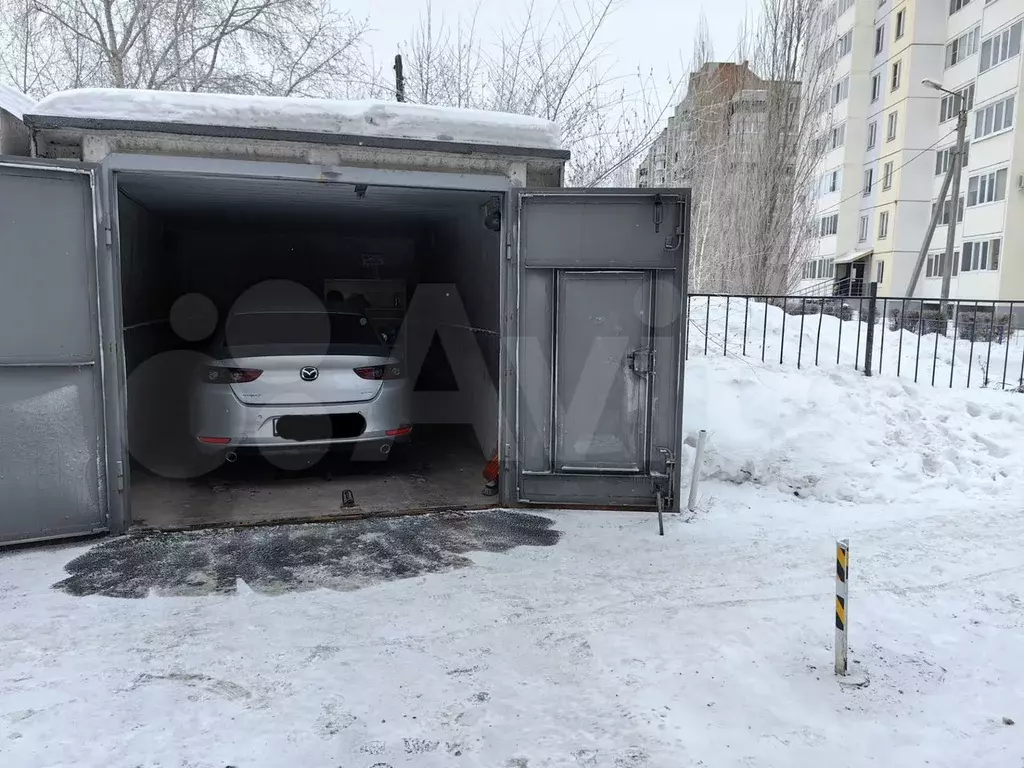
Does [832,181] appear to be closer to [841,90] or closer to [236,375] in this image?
[841,90]

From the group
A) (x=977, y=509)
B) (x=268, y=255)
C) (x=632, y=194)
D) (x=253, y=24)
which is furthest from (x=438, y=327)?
(x=253, y=24)

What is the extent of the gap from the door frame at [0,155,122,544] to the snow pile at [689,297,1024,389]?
6741mm

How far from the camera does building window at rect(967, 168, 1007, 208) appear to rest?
25656 millimetres

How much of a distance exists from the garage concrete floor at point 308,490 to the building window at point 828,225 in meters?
36.1

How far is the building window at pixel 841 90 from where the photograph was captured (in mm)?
36312

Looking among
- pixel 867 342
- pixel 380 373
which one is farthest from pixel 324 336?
pixel 867 342

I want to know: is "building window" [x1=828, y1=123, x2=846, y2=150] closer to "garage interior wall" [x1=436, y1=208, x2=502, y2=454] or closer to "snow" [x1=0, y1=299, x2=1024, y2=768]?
"garage interior wall" [x1=436, y1=208, x2=502, y2=454]

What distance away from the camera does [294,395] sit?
5.73m

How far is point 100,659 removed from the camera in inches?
131

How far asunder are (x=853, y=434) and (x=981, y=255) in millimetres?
25008

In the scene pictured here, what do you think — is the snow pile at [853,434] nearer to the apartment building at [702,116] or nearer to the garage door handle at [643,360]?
the garage door handle at [643,360]

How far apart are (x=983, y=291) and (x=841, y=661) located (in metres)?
28.7

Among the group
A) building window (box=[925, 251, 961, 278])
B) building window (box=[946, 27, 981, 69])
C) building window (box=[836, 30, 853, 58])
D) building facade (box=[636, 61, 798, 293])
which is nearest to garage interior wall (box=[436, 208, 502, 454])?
building facade (box=[636, 61, 798, 293])

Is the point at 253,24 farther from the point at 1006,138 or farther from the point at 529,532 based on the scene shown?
the point at 1006,138
